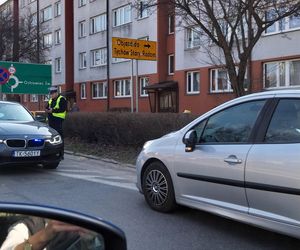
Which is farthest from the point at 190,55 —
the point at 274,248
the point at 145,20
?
the point at 274,248

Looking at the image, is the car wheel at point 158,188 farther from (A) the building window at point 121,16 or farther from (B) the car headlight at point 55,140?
(A) the building window at point 121,16

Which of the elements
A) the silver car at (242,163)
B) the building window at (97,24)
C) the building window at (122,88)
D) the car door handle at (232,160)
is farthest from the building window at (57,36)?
the car door handle at (232,160)

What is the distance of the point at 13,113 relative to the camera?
10.8 meters

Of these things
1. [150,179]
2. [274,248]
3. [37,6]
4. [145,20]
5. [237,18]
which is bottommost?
[274,248]

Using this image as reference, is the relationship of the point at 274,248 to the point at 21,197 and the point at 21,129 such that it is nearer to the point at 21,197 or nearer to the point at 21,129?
the point at 21,197

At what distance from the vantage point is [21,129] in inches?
376

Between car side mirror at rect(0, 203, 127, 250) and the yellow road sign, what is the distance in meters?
14.9

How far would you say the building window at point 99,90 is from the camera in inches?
1608

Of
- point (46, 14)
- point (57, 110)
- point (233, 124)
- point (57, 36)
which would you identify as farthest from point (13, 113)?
point (46, 14)

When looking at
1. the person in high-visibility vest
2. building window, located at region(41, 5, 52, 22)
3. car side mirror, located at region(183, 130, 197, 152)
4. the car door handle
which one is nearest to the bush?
the person in high-visibility vest

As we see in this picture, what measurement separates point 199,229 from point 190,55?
83.4ft

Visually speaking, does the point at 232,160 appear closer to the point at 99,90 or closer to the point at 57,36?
the point at 99,90

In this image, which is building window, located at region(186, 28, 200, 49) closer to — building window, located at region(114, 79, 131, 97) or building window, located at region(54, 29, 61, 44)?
building window, located at region(114, 79, 131, 97)

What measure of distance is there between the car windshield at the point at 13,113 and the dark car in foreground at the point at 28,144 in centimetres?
16
